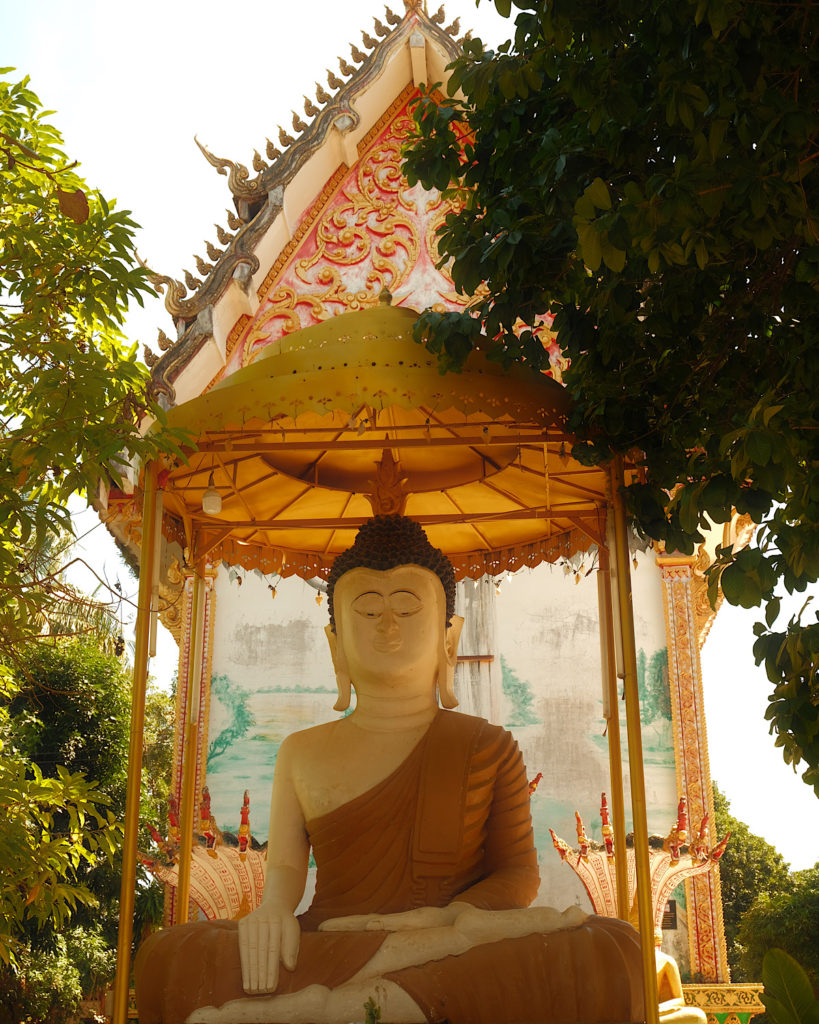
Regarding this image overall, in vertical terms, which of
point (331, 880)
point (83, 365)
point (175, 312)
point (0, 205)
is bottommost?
point (331, 880)

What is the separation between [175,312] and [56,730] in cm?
676

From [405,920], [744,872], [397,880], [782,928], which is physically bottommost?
[782,928]

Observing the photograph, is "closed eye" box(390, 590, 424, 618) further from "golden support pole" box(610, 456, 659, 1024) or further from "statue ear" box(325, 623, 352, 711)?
"golden support pole" box(610, 456, 659, 1024)

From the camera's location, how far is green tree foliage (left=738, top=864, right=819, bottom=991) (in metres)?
12.0

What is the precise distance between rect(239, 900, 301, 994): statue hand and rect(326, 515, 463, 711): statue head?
1267mm

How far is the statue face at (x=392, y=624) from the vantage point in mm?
5523

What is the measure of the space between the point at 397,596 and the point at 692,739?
514 cm

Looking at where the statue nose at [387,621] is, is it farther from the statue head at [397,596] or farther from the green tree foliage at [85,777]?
the green tree foliage at [85,777]

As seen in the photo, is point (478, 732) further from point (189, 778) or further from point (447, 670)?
point (189, 778)

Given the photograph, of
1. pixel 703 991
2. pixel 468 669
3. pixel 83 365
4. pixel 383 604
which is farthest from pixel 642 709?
pixel 83 365

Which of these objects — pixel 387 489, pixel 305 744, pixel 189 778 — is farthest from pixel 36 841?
pixel 387 489

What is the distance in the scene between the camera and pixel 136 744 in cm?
491

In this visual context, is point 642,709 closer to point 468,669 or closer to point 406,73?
point 468,669

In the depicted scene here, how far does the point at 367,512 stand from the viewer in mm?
6805
